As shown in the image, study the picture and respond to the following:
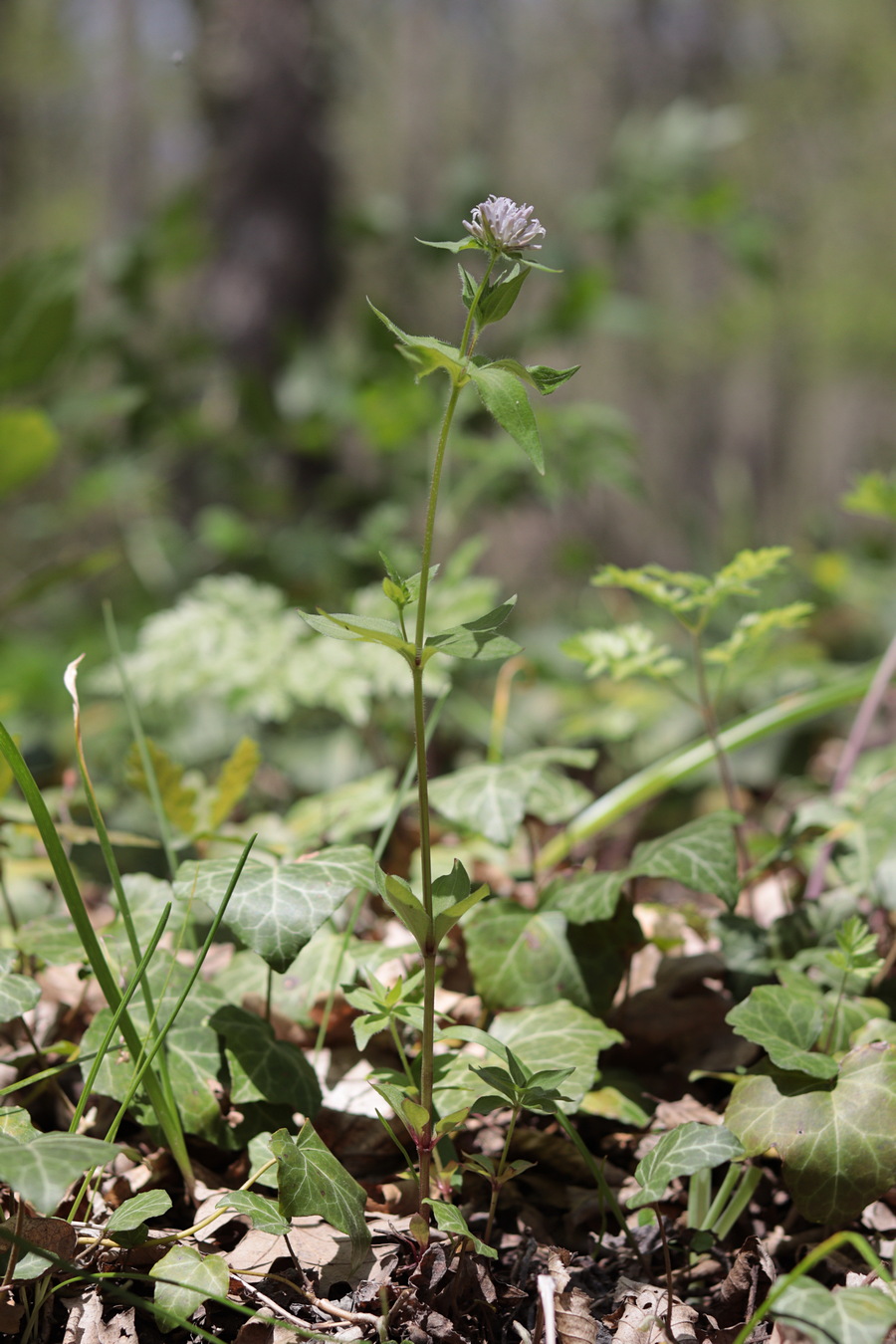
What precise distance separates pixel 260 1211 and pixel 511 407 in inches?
25.1

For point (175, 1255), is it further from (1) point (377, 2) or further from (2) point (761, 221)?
(1) point (377, 2)

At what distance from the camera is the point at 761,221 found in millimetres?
2738

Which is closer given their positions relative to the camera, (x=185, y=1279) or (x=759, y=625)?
(x=185, y=1279)

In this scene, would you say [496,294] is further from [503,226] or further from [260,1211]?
[260,1211]

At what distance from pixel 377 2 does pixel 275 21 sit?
238 inches

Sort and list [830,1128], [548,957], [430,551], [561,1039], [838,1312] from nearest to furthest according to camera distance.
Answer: [838,1312]
[430,551]
[830,1128]
[561,1039]
[548,957]

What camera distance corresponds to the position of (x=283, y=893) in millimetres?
780

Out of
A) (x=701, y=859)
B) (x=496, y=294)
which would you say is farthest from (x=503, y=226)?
(x=701, y=859)

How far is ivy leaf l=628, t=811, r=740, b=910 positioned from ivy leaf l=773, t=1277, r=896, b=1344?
1.23 feet

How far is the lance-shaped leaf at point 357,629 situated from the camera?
637 mm

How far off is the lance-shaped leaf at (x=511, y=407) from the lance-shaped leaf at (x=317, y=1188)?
557 millimetres

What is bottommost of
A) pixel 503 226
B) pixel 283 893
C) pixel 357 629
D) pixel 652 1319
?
pixel 652 1319

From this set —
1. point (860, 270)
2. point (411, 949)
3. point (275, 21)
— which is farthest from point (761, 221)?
point (860, 270)

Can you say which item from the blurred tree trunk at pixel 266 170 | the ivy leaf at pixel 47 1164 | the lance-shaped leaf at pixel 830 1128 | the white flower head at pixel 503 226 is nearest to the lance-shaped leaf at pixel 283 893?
the ivy leaf at pixel 47 1164
